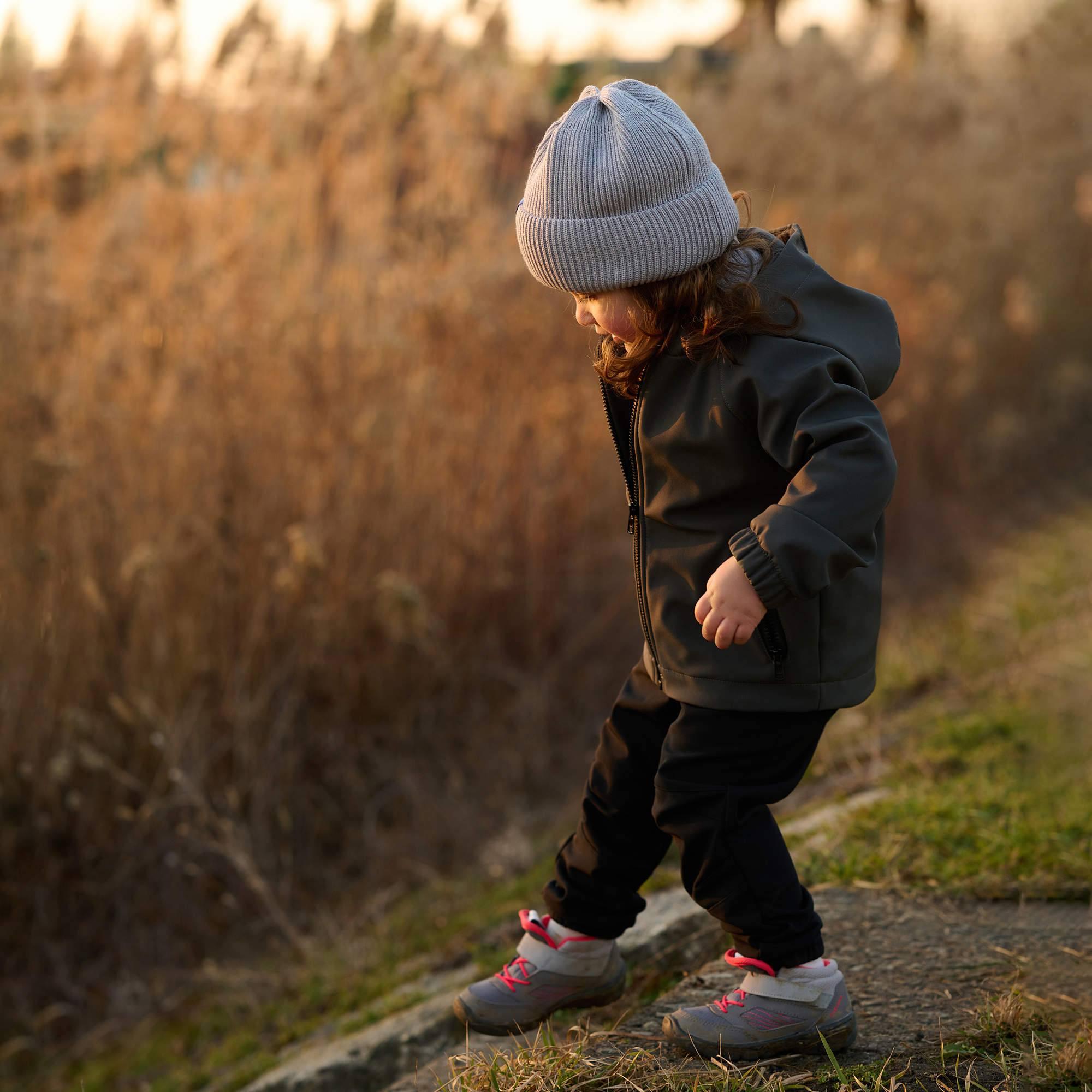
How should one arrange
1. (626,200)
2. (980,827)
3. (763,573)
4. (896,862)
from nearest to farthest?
1. (763,573)
2. (626,200)
3. (896,862)
4. (980,827)

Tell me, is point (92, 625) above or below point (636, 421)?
below

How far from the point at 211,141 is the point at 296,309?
0.75m

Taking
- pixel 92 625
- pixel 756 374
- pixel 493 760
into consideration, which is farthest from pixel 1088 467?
pixel 756 374

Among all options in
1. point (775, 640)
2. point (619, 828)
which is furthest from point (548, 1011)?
point (775, 640)

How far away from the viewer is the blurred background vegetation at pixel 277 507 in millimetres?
3410

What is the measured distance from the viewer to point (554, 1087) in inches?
64.8

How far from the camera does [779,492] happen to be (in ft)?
5.67

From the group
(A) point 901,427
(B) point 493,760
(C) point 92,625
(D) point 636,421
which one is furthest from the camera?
(A) point 901,427

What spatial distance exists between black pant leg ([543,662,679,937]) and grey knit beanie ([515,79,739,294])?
0.62 meters

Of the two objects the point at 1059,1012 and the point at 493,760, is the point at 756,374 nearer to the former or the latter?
the point at 1059,1012

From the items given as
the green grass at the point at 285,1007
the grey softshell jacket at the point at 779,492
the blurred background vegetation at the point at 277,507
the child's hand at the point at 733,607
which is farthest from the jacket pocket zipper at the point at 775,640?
the blurred background vegetation at the point at 277,507

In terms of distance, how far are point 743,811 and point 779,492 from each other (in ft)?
1.48

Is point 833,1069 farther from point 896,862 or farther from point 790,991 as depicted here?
point 896,862

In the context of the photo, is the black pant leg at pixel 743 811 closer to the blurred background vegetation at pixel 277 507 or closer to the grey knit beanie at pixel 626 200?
the grey knit beanie at pixel 626 200
